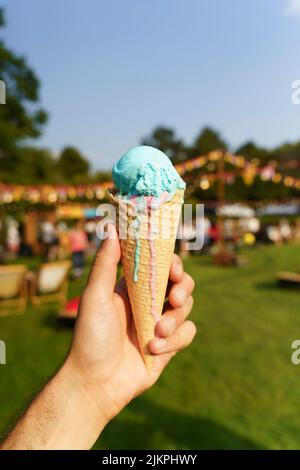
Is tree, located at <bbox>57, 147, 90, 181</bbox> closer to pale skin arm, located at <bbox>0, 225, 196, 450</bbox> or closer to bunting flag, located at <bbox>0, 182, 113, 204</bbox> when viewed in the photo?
bunting flag, located at <bbox>0, 182, 113, 204</bbox>

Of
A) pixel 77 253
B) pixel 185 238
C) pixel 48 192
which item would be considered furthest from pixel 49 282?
pixel 185 238

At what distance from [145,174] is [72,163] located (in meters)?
68.2

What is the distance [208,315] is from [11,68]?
77.4 feet

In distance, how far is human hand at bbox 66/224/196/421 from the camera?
5.89 ft

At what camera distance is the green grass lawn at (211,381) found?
3.73 meters

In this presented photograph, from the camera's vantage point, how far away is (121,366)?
1.94 meters

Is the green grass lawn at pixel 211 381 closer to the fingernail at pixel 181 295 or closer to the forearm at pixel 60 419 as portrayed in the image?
the forearm at pixel 60 419

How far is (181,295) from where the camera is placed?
2.08 meters

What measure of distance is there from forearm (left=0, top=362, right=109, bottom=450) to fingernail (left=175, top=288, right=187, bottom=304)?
23.8 inches

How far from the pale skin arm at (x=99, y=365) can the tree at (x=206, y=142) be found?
63.7 meters

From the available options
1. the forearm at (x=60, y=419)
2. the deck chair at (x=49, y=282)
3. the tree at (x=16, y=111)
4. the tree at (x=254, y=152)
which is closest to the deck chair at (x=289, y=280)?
the deck chair at (x=49, y=282)

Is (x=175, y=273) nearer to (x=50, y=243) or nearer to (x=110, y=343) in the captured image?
(x=110, y=343)

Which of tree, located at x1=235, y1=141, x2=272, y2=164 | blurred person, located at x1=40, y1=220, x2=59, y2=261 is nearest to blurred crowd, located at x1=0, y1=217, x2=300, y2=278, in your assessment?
blurred person, located at x1=40, y1=220, x2=59, y2=261
